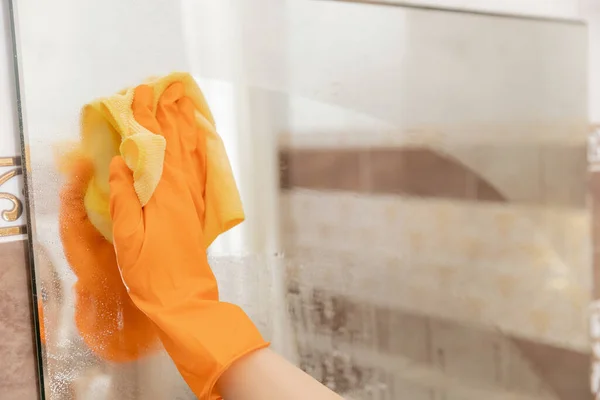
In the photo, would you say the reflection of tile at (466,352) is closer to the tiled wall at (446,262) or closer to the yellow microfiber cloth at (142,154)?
the tiled wall at (446,262)

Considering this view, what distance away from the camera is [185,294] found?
27.0 inches

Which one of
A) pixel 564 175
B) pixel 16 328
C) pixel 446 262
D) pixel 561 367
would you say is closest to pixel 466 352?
pixel 446 262

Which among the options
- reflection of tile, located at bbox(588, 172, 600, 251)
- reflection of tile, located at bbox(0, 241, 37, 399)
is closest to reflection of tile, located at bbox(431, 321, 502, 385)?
reflection of tile, located at bbox(588, 172, 600, 251)

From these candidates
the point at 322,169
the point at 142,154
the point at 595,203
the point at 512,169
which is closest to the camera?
the point at 142,154

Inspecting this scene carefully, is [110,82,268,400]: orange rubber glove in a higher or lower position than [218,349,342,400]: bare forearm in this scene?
higher

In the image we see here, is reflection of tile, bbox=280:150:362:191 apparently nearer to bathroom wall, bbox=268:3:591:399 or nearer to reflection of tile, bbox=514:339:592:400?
bathroom wall, bbox=268:3:591:399

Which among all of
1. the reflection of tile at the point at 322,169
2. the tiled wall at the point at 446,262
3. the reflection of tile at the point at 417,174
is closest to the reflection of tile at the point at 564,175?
the tiled wall at the point at 446,262

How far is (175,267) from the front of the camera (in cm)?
69

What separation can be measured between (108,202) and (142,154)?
0.26 ft

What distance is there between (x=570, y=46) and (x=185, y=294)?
90cm

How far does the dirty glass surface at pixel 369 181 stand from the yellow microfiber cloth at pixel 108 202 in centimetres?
2

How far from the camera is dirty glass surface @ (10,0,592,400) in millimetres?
726

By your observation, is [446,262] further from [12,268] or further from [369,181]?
[12,268]

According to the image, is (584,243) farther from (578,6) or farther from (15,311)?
(15,311)
